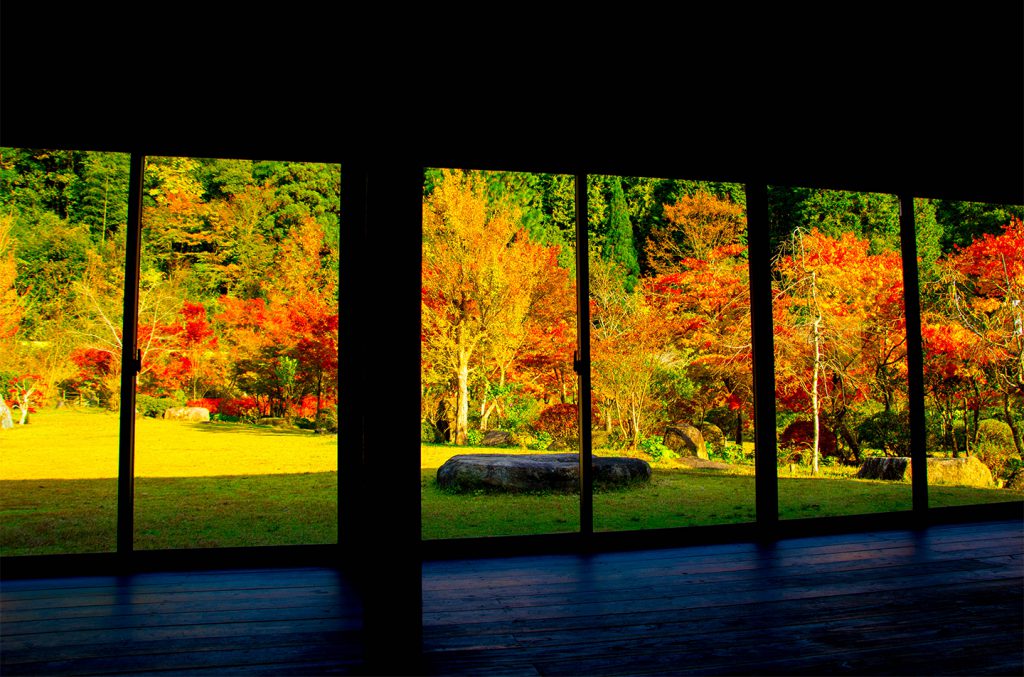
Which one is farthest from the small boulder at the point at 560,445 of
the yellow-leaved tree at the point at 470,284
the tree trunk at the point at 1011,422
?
the tree trunk at the point at 1011,422

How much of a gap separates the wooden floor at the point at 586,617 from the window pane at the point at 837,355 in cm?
315

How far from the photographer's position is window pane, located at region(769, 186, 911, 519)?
22.2ft

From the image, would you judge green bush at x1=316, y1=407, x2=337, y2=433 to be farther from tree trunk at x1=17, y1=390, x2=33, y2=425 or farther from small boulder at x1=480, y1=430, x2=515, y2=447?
tree trunk at x1=17, y1=390, x2=33, y2=425

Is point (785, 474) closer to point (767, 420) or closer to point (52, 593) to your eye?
point (767, 420)

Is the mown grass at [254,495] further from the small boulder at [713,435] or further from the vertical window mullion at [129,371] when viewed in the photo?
the vertical window mullion at [129,371]

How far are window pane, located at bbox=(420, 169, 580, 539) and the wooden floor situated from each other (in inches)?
127

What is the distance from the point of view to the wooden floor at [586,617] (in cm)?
232

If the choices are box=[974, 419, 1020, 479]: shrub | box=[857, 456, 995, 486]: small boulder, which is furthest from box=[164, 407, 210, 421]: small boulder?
Result: box=[974, 419, 1020, 479]: shrub

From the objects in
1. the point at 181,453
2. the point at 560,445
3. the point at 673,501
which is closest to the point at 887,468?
the point at 673,501

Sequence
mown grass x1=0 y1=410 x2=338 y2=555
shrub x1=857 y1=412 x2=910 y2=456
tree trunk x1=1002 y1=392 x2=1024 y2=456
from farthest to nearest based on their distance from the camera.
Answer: shrub x1=857 y1=412 x2=910 y2=456, tree trunk x1=1002 y1=392 x2=1024 y2=456, mown grass x1=0 y1=410 x2=338 y2=555

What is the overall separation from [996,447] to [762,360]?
390cm

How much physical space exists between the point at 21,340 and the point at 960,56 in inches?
232

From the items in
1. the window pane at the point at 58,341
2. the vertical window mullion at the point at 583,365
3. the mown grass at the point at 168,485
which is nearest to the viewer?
the vertical window mullion at the point at 583,365

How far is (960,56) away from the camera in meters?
2.50
